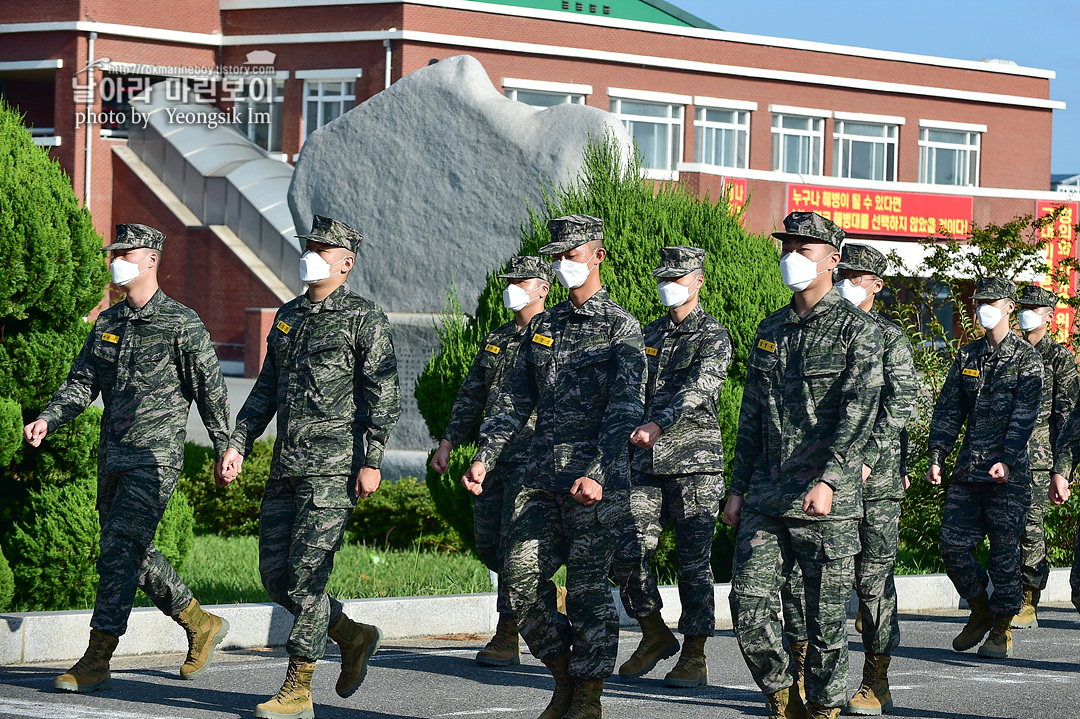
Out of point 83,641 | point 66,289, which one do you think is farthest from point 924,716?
point 66,289

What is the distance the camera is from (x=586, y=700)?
629cm

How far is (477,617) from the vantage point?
29.6ft

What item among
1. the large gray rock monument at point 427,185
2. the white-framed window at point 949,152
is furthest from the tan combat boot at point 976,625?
the white-framed window at point 949,152

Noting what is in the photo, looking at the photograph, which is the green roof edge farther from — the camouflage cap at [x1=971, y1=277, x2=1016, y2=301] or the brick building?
the camouflage cap at [x1=971, y1=277, x2=1016, y2=301]

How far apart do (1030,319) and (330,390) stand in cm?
510

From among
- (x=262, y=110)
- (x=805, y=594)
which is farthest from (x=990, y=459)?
(x=262, y=110)

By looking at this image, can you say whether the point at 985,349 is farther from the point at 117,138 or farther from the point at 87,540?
the point at 117,138

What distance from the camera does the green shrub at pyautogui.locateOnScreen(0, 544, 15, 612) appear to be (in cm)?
830

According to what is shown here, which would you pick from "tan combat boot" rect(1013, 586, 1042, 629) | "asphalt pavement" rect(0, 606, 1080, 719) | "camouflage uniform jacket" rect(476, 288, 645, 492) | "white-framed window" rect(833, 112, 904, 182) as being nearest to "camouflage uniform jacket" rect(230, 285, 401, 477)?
"camouflage uniform jacket" rect(476, 288, 645, 492)

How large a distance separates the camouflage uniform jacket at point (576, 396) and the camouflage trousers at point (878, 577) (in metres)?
1.55

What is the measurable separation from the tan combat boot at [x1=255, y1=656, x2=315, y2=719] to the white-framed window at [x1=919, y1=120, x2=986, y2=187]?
39.5m

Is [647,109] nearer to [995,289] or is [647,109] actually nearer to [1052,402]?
[1052,402]

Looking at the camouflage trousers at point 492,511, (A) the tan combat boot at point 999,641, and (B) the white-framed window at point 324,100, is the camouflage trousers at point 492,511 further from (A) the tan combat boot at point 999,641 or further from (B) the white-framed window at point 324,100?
(B) the white-framed window at point 324,100

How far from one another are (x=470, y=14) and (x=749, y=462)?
31302 mm
